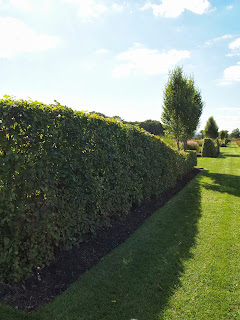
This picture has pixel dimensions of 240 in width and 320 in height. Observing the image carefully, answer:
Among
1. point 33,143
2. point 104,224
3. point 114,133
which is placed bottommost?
point 104,224

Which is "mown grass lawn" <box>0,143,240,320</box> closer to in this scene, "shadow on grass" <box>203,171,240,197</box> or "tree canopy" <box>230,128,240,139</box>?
"shadow on grass" <box>203,171,240,197</box>

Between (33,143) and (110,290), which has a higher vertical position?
(33,143)

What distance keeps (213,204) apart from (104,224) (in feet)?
13.8

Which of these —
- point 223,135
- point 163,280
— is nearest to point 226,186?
point 163,280

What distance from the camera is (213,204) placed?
23.0 feet

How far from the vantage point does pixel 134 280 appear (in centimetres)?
322

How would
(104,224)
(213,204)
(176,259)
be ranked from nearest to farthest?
(176,259)
(104,224)
(213,204)

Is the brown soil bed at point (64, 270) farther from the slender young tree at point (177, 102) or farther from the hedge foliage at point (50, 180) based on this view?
the slender young tree at point (177, 102)

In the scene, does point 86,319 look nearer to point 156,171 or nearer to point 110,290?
point 110,290

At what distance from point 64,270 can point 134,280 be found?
3.42ft

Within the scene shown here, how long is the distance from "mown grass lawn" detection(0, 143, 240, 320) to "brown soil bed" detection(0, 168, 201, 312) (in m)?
0.13

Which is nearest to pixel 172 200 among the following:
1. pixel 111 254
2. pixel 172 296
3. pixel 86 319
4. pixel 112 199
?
pixel 112 199

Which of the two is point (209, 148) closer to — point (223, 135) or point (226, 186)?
point (226, 186)

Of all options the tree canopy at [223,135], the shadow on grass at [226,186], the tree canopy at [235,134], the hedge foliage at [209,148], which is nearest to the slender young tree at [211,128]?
the hedge foliage at [209,148]
